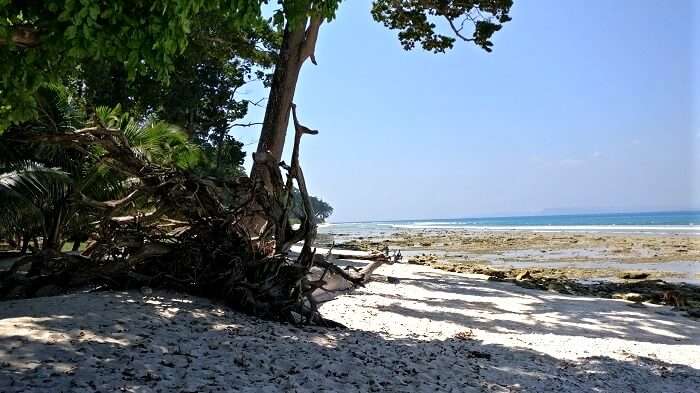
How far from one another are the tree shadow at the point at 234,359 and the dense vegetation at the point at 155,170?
706mm

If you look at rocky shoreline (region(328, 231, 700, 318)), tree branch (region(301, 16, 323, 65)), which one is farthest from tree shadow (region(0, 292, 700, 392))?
tree branch (region(301, 16, 323, 65))

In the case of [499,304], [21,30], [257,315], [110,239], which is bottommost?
[499,304]

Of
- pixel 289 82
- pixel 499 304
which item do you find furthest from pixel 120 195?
pixel 499 304

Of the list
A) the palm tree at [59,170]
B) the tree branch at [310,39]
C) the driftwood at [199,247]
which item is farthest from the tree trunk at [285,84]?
the driftwood at [199,247]

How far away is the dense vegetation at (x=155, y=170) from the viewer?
2.98 metres

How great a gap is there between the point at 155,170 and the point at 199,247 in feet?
3.79

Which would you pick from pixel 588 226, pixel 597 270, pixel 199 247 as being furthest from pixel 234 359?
pixel 588 226

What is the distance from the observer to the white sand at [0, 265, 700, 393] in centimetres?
317

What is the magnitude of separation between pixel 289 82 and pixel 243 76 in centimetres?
1433

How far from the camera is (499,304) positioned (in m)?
9.32

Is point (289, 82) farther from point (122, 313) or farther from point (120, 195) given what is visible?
point (122, 313)

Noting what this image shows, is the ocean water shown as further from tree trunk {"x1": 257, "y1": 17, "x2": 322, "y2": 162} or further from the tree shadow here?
the tree shadow

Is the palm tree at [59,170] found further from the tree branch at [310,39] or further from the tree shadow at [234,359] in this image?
the tree branch at [310,39]

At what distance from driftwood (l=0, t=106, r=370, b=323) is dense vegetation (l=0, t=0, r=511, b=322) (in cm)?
2
